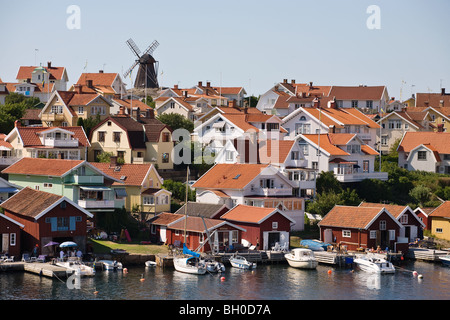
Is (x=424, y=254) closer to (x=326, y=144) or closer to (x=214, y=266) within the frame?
(x=214, y=266)

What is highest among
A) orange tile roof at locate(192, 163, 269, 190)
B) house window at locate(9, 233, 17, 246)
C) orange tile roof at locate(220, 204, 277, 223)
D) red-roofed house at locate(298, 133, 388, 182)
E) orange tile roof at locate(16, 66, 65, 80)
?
orange tile roof at locate(16, 66, 65, 80)

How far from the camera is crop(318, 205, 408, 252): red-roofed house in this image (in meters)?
65.9

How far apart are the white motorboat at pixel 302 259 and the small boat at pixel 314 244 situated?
13.8 feet

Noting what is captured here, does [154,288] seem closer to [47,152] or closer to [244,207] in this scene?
[244,207]

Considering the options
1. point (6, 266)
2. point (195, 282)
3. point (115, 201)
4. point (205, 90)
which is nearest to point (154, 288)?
point (195, 282)

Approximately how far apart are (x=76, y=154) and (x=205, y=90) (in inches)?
2179

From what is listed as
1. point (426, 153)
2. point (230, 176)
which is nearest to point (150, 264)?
point (230, 176)

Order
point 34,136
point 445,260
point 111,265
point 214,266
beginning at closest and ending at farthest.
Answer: point 111,265 < point 214,266 < point 445,260 < point 34,136

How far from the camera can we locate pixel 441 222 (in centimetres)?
7225

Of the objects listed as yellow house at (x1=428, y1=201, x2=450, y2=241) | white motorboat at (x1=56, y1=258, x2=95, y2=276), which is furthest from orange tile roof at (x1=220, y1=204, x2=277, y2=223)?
yellow house at (x1=428, y1=201, x2=450, y2=241)

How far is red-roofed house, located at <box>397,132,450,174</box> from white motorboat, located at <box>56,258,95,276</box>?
5037 cm

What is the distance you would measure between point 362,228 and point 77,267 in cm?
2278

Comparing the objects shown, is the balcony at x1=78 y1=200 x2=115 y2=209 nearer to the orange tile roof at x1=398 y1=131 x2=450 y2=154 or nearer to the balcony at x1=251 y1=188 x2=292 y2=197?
the balcony at x1=251 y1=188 x2=292 y2=197

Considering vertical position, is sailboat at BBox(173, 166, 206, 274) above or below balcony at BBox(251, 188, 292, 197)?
below
